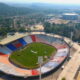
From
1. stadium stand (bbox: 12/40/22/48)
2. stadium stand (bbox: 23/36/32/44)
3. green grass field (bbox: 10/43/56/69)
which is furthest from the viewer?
stadium stand (bbox: 23/36/32/44)

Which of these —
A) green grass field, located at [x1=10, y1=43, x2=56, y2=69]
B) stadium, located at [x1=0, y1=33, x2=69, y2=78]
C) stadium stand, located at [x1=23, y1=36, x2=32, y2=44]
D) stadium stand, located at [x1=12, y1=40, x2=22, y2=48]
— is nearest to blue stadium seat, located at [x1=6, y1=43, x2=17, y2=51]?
stadium, located at [x1=0, y1=33, x2=69, y2=78]

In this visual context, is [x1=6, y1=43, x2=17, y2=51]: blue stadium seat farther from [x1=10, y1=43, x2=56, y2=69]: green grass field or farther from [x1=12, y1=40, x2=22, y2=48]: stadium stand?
[x1=10, y1=43, x2=56, y2=69]: green grass field

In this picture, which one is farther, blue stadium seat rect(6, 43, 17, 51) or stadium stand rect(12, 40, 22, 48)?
stadium stand rect(12, 40, 22, 48)

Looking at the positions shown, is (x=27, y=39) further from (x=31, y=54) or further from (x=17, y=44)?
(x=31, y=54)

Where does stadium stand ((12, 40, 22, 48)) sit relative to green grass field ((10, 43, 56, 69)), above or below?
above

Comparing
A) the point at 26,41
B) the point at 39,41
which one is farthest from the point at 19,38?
the point at 39,41

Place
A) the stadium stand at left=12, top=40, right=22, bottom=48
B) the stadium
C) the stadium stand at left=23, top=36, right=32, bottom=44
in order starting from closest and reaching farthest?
the stadium → the stadium stand at left=12, top=40, right=22, bottom=48 → the stadium stand at left=23, top=36, right=32, bottom=44

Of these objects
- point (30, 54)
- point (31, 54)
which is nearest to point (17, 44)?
point (30, 54)
